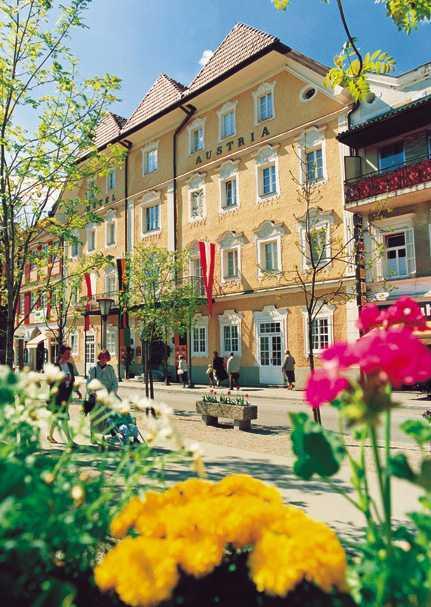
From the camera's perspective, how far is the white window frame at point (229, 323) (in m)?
23.6

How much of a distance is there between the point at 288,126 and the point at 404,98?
5477 mm

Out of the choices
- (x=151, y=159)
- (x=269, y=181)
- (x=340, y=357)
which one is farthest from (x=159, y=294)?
(x=340, y=357)

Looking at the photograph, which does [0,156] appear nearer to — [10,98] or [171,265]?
[10,98]

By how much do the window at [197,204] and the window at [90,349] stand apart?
1241 cm

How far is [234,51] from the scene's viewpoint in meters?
25.2

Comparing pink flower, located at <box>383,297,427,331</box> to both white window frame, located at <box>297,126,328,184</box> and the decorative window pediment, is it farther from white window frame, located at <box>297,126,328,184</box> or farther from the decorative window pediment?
the decorative window pediment

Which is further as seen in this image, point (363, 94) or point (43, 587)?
point (363, 94)

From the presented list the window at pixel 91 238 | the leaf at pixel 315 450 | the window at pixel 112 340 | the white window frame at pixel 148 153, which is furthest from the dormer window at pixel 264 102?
the leaf at pixel 315 450

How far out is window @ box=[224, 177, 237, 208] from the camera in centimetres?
2480

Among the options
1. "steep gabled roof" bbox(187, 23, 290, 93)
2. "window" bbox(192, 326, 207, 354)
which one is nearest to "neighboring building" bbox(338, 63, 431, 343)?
"steep gabled roof" bbox(187, 23, 290, 93)

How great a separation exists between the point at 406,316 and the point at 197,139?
27.4 metres

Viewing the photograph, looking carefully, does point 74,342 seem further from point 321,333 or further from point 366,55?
point 366,55

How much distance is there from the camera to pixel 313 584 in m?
1.25

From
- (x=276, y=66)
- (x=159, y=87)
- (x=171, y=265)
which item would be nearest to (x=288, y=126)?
(x=276, y=66)
